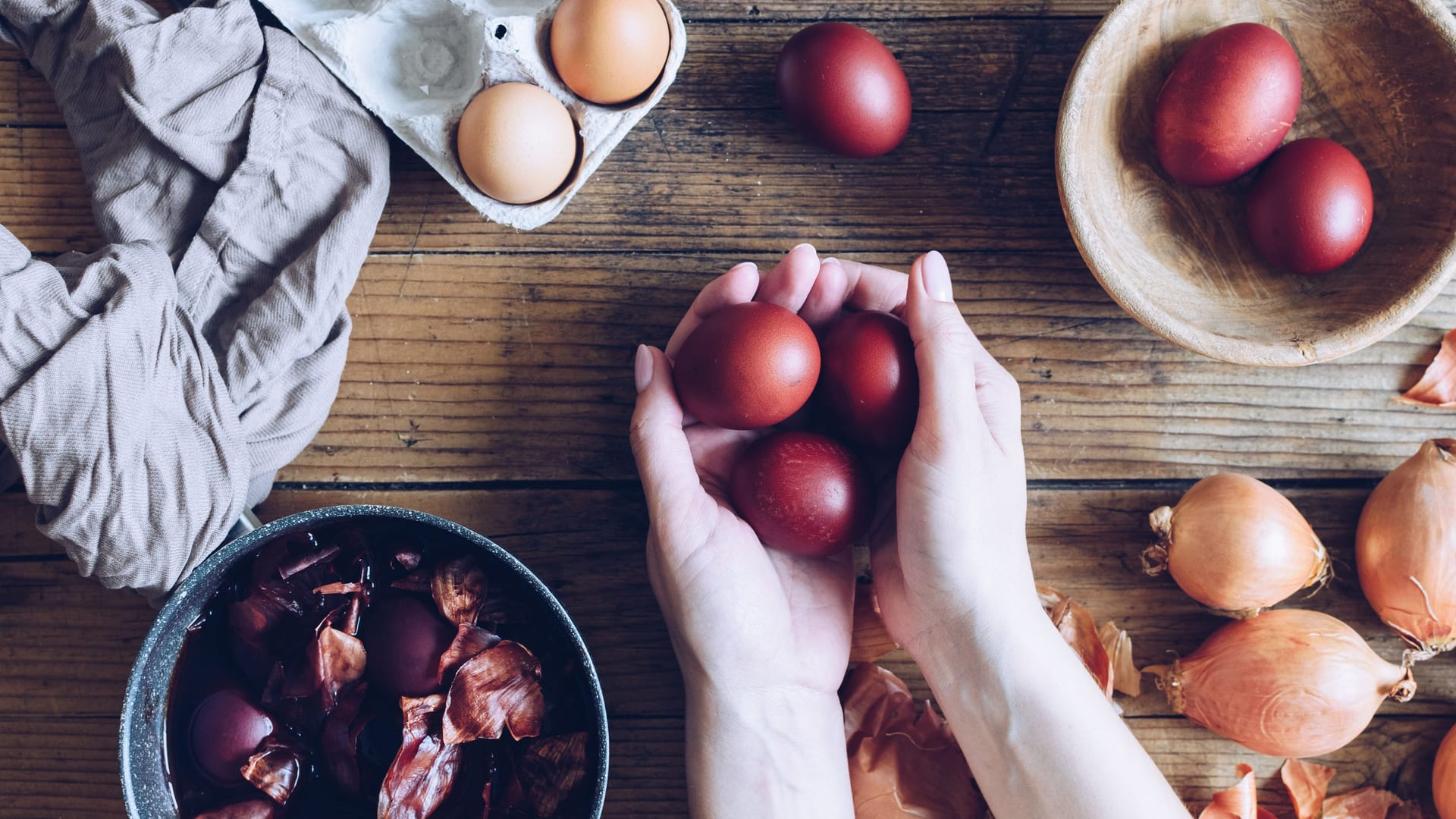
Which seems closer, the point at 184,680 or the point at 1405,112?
the point at 184,680

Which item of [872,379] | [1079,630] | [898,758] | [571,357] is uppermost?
[872,379]

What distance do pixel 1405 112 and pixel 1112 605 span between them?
58 cm

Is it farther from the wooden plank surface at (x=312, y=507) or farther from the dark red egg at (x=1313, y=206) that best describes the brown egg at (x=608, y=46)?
the dark red egg at (x=1313, y=206)

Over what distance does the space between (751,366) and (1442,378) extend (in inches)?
30.4

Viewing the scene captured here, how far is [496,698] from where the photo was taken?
0.80 metres

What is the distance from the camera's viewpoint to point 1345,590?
99cm

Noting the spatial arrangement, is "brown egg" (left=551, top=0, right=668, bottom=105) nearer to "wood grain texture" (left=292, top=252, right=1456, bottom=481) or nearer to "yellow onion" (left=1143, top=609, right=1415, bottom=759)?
"wood grain texture" (left=292, top=252, right=1456, bottom=481)

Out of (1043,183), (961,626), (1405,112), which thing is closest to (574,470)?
(961,626)

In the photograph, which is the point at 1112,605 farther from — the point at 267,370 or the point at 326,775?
the point at 267,370

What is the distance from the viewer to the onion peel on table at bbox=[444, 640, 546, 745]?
2.60 feet

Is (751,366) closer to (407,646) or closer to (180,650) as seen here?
(407,646)

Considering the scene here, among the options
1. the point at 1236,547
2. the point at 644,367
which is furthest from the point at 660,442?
the point at 1236,547

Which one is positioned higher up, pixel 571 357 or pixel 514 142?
pixel 514 142

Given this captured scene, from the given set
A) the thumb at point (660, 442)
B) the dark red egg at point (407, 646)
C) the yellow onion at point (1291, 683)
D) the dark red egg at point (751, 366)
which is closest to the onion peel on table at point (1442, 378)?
the yellow onion at point (1291, 683)
